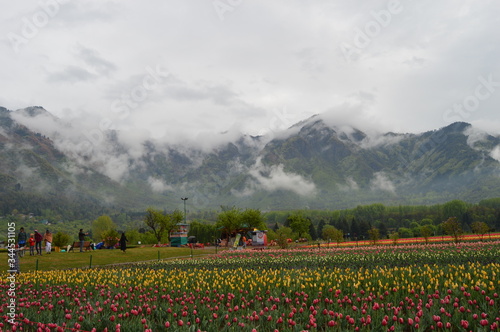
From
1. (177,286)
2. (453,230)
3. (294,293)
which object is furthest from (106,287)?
(453,230)

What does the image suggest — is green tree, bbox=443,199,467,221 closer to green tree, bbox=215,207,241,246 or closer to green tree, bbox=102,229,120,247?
green tree, bbox=215,207,241,246

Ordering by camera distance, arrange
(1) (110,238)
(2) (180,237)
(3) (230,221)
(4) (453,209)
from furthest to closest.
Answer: (4) (453,209) < (3) (230,221) < (2) (180,237) < (1) (110,238)

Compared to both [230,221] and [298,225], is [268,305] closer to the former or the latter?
[230,221]

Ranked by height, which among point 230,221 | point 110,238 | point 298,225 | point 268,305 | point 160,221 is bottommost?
point 268,305

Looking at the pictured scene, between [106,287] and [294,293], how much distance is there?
307 inches

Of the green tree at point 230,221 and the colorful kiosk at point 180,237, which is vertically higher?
the green tree at point 230,221

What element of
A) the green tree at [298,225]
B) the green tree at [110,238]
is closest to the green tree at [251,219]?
the green tree at [298,225]

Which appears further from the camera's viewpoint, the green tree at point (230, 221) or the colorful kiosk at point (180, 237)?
the green tree at point (230, 221)

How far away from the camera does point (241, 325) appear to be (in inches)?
338

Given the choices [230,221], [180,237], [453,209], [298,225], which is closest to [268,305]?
[180,237]

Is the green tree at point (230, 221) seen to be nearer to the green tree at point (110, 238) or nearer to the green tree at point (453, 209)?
the green tree at point (110, 238)

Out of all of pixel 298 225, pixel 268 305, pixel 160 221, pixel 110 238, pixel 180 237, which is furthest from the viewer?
pixel 298 225

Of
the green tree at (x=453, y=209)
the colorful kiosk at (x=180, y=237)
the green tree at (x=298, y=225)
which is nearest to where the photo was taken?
the colorful kiosk at (x=180, y=237)

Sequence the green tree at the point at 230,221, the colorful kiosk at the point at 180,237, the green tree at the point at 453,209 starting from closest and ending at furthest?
the colorful kiosk at the point at 180,237, the green tree at the point at 230,221, the green tree at the point at 453,209
